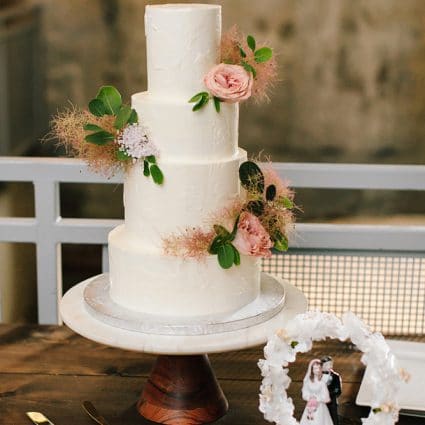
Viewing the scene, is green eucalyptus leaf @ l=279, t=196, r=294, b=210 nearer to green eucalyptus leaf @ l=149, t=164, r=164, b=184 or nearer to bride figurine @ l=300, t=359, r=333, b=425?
green eucalyptus leaf @ l=149, t=164, r=164, b=184

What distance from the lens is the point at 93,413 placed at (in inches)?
50.9

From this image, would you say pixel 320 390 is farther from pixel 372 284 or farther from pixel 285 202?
pixel 372 284

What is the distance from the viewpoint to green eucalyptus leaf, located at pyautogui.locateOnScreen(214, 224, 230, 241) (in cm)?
127

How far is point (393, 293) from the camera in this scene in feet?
6.16

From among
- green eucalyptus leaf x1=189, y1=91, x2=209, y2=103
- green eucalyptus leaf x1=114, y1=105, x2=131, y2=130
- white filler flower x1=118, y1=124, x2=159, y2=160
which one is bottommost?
white filler flower x1=118, y1=124, x2=159, y2=160

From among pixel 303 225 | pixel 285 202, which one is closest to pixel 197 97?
pixel 285 202

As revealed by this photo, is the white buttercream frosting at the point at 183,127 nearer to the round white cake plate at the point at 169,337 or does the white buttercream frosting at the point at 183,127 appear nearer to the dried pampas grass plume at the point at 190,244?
the dried pampas grass plume at the point at 190,244

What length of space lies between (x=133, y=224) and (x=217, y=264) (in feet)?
0.49

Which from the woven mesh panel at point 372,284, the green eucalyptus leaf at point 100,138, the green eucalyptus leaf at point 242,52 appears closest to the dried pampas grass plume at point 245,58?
the green eucalyptus leaf at point 242,52

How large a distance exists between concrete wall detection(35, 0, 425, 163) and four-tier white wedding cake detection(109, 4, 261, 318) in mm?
3206

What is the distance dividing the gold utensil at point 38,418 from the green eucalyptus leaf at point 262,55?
63cm

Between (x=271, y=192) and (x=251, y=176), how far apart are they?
39 mm

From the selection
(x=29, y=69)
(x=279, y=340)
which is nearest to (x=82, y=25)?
(x=29, y=69)

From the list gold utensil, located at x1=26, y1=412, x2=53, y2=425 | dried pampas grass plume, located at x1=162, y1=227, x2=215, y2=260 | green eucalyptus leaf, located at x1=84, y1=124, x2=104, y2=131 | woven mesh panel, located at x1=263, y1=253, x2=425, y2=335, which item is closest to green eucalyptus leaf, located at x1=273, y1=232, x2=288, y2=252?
dried pampas grass plume, located at x1=162, y1=227, x2=215, y2=260
